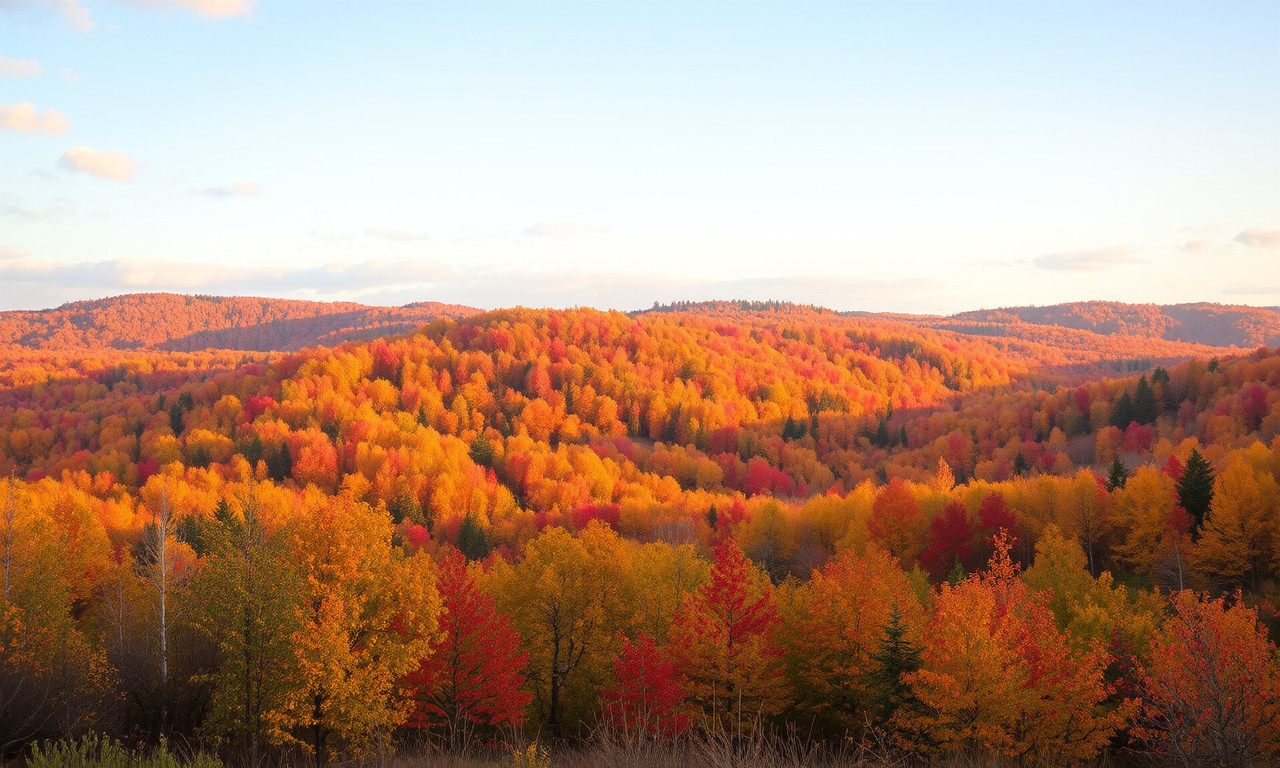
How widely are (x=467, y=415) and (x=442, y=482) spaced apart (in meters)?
54.4

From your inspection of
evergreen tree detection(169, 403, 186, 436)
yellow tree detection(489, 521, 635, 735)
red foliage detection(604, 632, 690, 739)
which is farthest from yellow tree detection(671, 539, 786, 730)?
evergreen tree detection(169, 403, 186, 436)

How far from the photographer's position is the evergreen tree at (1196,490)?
5547 centimetres

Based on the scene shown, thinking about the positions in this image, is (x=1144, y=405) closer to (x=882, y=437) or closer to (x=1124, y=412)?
(x=1124, y=412)

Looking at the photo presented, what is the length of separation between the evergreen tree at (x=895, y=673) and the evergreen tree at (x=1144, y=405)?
105 metres

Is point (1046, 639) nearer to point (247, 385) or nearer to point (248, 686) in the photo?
point (248, 686)

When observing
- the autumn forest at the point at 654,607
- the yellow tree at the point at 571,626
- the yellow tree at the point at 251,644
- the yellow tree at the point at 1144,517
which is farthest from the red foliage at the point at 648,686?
the yellow tree at the point at 1144,517

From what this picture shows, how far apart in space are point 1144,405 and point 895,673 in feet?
348

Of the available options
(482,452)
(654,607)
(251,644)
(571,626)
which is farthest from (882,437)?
(251,644)

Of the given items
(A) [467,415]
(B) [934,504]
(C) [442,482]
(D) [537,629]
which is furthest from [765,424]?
(D) [537,629]

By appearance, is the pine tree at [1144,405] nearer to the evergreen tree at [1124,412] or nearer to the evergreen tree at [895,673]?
the evergreen tree at [1124,412]

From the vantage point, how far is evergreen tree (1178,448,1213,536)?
5547 centimetres

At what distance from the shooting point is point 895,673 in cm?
2795

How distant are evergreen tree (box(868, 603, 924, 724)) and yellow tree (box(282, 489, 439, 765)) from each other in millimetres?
16379

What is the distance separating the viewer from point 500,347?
642ft
